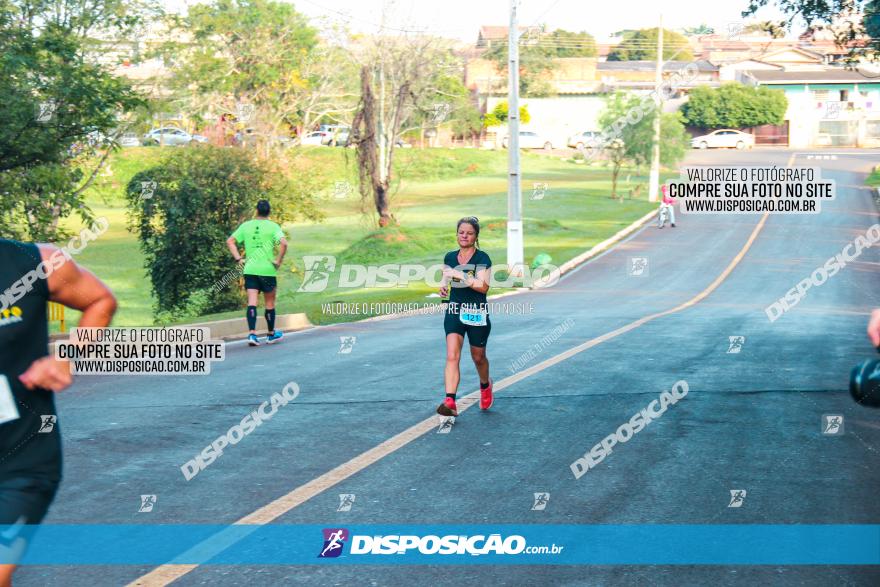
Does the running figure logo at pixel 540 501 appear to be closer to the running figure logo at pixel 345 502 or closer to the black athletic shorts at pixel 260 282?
the running figure logo at pixel 345 502

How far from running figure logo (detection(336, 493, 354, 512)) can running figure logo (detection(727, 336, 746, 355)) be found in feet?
28.2

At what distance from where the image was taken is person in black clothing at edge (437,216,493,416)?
9594 mm

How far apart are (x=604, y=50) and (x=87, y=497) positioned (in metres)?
138

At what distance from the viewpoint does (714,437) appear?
29.3 ft

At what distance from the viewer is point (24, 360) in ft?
12.8

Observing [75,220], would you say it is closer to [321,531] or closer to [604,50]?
[321,531]

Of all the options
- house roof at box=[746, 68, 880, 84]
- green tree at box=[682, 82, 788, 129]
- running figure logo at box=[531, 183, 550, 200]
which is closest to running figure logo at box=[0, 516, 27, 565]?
running figure logo at box=[531, 183, 550, 200]

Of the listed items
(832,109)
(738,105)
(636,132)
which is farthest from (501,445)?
(738,105)

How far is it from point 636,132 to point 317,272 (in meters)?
24.8

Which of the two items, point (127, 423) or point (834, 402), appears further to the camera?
point (834, 402)

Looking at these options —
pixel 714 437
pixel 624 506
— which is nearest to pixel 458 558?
pixel 624 506

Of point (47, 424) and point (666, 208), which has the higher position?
point (47, 424)

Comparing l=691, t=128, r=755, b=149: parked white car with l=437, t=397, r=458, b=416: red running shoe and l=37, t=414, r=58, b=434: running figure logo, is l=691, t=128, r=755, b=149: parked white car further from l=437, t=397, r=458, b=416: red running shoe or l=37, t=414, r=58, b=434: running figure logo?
l=37, t=414, r=58, b=434: running figure logo

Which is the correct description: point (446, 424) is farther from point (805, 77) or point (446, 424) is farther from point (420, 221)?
point (805, 77)
